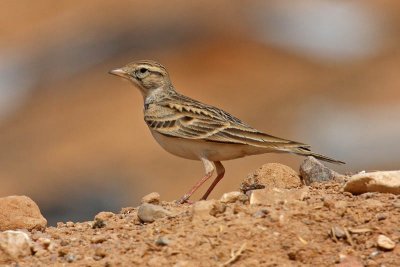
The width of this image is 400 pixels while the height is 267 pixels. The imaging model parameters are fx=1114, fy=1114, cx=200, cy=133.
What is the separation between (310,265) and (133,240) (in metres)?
1.30

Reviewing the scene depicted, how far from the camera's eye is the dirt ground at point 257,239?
23.2 ft

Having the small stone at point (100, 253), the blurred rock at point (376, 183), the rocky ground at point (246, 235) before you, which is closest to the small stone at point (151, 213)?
the rocky ground at point (246, 235)

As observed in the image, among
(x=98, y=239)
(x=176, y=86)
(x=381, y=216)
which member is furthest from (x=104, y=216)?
(x=176, y=86)

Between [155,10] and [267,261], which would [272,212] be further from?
[155,10]

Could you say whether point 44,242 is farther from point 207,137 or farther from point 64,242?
point 207,137

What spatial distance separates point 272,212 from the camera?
7.54 meters

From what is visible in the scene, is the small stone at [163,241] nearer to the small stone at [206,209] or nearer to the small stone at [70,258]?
the small stone at [206,209]

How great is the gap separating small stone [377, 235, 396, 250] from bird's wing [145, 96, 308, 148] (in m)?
2.66

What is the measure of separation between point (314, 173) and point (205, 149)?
1.17 metres

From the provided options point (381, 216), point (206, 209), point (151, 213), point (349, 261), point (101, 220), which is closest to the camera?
point (349, 261)

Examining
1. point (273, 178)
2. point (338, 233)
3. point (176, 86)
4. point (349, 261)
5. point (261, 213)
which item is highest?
point (176, 86)

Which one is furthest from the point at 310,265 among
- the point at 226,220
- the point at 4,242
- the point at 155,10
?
the point at 155,10

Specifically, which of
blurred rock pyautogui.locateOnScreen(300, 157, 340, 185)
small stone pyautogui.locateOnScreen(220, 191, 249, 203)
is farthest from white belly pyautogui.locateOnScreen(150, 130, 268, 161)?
small stone pyautogui.locateOnScreen(220, 191, 249, 203)

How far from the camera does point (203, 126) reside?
1034 cm
